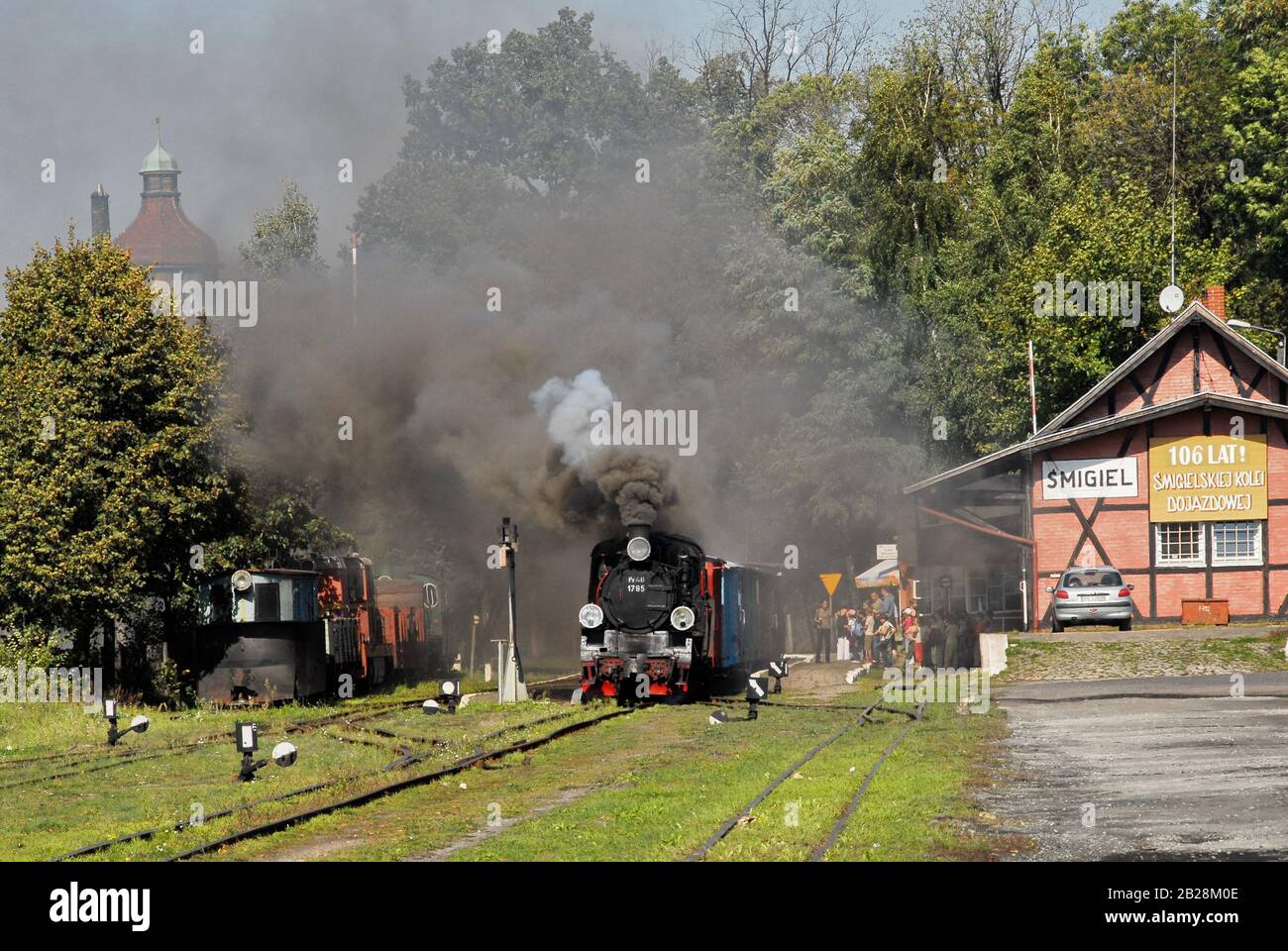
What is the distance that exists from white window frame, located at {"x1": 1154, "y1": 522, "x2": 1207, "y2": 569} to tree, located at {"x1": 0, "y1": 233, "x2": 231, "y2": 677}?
22800 mm

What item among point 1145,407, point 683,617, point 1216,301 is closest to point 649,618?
point 683,617

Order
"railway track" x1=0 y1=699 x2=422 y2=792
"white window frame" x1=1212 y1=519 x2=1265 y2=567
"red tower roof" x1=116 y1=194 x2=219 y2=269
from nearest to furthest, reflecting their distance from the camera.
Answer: "railway track" x1=0 y1=699 x2=422 y2=792 → "white window frame" x1=1212 y1=519 x2=1265 y2=567 → "red tower roof" x1=116 y1=194 x2=219 y2=269

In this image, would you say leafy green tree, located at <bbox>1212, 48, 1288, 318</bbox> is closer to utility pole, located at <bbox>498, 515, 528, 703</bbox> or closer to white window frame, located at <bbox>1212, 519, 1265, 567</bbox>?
white window frame, located at <bbox>1212, 519, 1265, 567</bbox>

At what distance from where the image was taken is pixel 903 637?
1588 inches

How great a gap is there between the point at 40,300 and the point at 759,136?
151ft

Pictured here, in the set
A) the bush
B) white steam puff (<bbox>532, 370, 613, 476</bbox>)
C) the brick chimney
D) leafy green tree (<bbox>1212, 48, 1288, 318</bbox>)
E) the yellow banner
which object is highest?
leafy green tree (<bbox>1212, 48, 1288, 318</bbox>)

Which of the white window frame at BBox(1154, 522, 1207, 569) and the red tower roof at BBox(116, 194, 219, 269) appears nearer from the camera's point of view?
the white window frame at BBox(1154, 522, 1207, 569)

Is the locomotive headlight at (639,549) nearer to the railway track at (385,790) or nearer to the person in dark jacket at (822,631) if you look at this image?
the railway track at (385,790)

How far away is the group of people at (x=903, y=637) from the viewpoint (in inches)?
1518

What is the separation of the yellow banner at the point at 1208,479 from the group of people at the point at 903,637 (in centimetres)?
576

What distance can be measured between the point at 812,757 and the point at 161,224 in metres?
120

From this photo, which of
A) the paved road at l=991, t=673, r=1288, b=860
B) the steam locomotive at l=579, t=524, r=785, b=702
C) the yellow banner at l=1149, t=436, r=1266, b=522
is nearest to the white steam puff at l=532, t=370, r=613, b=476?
the steam locomotive at l=579, t=524, r=785, b=702

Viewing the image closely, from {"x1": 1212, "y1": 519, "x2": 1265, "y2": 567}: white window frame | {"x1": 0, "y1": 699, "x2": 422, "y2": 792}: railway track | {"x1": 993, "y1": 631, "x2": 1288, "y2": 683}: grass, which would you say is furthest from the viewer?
{"x1": 1212, "y1": 519, "x2": 1265, "y2": 567}: white window frame

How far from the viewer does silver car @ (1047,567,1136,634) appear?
37.7m
